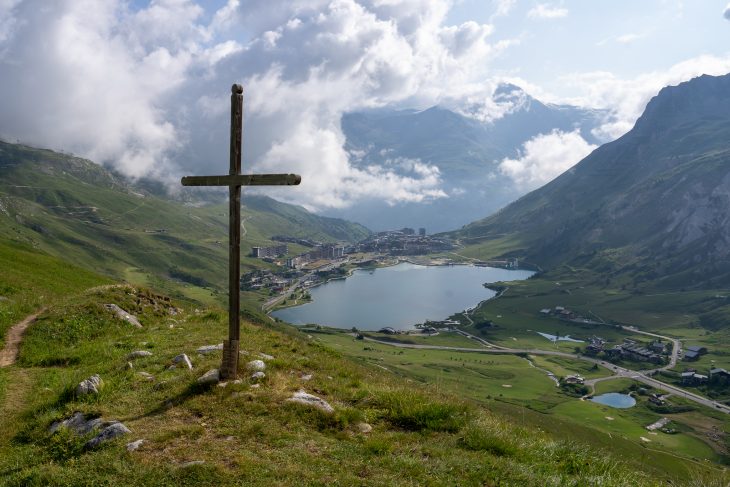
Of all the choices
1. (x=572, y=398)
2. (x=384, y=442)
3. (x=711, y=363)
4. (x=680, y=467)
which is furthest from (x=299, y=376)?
(x=711, y=363)

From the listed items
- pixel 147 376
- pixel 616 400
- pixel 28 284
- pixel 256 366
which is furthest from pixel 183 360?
pixel 616 400

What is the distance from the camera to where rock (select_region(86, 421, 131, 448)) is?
36.6ft

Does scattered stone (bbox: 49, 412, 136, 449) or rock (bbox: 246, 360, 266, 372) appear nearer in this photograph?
scattered stone (bbox: 49, 412, 136, 449)

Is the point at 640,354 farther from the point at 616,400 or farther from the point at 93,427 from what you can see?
the point at 93,427

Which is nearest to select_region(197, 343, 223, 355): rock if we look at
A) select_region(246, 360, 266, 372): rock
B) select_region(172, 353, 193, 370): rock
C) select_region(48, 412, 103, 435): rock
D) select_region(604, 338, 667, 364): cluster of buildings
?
select_region(172, 353, 193, 370): rock

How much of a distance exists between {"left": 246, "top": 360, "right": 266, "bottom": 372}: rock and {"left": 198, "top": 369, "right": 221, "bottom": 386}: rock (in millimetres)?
1175

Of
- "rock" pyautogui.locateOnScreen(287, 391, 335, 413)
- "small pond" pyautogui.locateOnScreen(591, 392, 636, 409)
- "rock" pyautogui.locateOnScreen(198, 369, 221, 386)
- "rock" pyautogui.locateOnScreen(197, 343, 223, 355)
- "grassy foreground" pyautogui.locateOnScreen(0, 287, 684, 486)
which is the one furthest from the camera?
"small pond" pyautogui.locateOnScreen(591, 392, 636, 409)

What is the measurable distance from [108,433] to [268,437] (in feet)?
12.6

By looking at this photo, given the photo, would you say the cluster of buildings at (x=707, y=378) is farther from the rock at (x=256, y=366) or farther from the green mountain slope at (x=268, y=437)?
the rock at (x=256, y=366)

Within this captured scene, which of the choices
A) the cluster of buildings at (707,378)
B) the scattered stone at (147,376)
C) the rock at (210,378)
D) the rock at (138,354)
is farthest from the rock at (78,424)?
the cluster of buildings at (707,378)

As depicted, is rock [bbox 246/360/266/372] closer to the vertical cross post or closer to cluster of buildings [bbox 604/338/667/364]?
the vertical cross post

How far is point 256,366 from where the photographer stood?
52.8 ft

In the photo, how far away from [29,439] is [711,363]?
225 metres

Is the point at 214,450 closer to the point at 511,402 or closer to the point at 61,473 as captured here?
the point at 61,473
